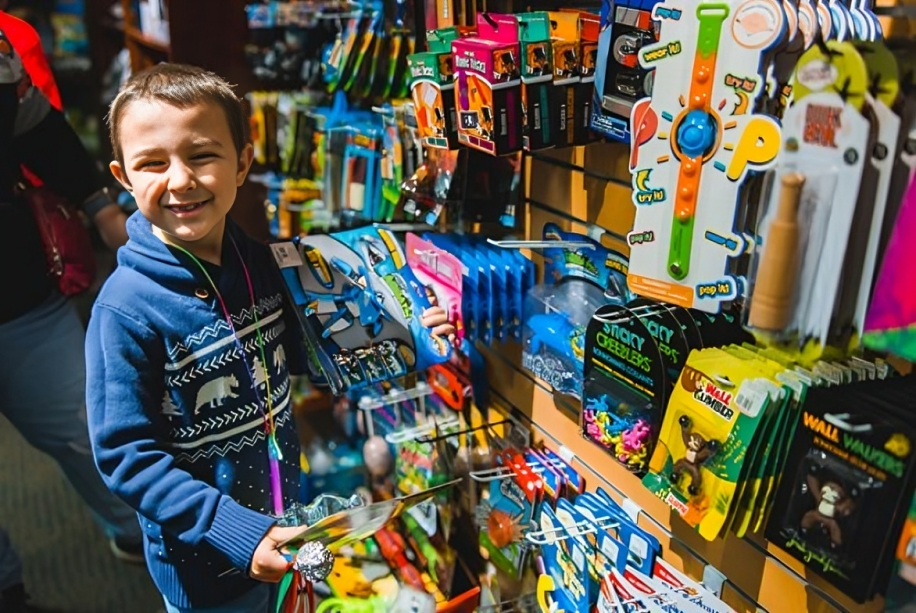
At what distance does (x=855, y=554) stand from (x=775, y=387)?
0.19 m

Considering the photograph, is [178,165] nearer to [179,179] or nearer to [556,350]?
[179,179]

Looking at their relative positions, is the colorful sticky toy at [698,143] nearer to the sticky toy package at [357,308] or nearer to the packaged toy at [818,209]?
the packaged toy at [818,209]

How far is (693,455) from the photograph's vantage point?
98 centimetres

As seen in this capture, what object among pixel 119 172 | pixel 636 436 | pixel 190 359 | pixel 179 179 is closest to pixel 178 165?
pixel 179 179

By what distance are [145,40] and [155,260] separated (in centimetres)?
213

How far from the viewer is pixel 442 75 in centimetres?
131

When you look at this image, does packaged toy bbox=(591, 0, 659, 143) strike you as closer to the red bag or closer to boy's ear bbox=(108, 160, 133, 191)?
boy's ear bbox=(108, 160, 133, 191)

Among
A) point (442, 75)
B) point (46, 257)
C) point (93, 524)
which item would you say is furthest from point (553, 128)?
point (93, 524)

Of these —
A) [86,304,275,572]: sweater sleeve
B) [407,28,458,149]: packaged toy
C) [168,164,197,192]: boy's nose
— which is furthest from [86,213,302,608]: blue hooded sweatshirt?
[407,28,458,149]: packaged toy

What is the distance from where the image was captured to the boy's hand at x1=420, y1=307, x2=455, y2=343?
141cm

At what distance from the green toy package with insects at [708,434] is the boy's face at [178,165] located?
Result: 72cm

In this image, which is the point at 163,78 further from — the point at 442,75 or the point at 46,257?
the point at 46,257

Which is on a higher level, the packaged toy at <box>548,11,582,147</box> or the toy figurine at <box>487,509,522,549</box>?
the packaged toy at <box>548,11,582,147</box>

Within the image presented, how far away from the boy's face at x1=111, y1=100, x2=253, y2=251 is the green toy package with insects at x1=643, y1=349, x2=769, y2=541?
0.72 m
